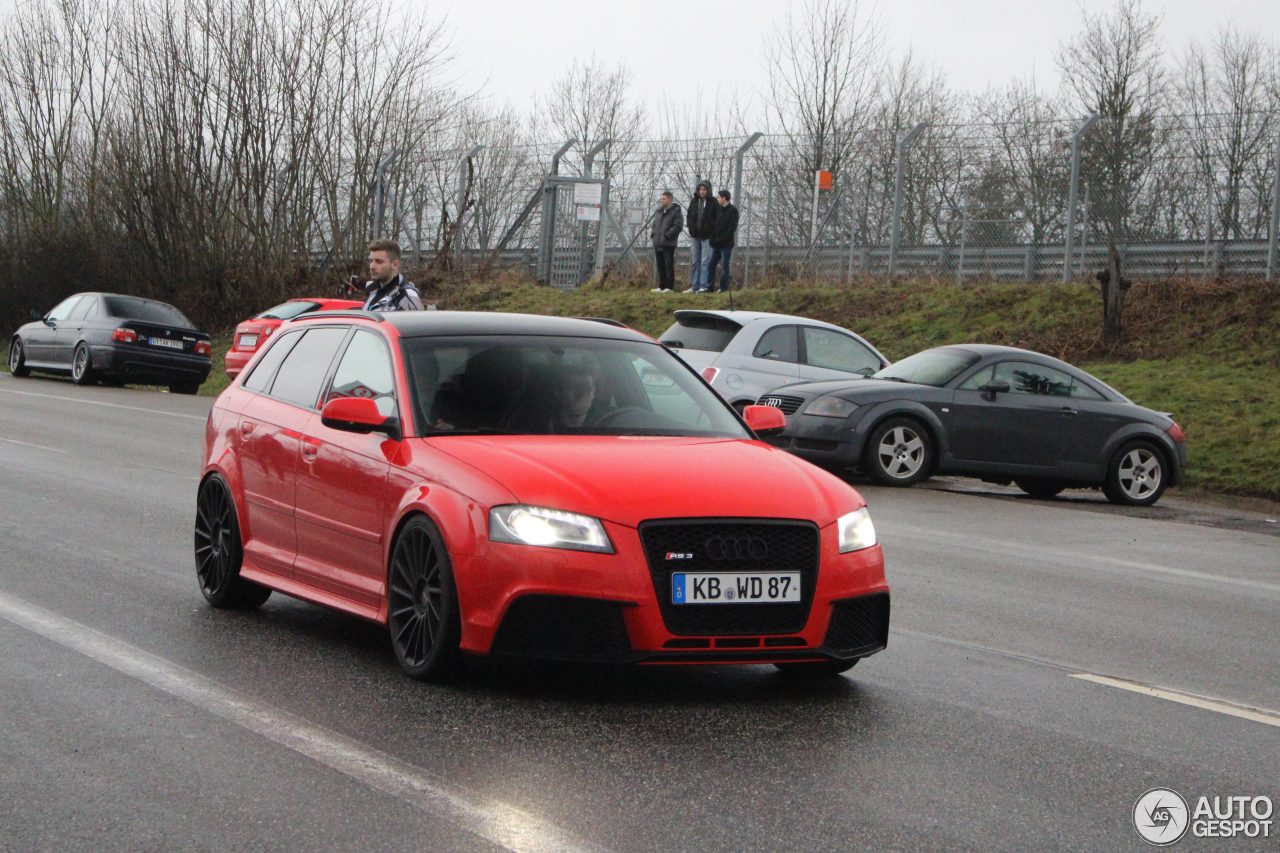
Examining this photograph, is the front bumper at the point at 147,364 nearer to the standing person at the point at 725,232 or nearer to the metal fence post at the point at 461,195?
the standing person at the point at 725,232

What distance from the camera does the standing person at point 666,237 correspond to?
3164 cm

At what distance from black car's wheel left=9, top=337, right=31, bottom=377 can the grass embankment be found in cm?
349

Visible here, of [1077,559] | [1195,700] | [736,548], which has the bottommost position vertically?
[1077,559]

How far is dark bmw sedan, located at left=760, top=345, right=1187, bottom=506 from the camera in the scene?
1670cm

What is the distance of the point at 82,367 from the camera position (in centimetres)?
3023

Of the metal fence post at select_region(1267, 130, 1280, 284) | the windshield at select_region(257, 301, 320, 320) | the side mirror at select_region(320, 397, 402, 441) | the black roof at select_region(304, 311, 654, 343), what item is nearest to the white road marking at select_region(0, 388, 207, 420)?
the windshield at select_region(257, 301, 320, 320)

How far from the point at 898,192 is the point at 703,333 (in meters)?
11.5

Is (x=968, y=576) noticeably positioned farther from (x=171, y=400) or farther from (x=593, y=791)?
(x=171, y=400)

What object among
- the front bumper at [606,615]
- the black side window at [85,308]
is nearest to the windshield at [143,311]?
the black side window at [85,308]

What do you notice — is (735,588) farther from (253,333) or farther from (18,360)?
(18,360)

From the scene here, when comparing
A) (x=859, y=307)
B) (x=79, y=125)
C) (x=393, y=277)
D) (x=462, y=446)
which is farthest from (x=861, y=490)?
(x=79, y=125)

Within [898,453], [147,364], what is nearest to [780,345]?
[898,453]

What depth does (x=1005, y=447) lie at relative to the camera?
1705 cm

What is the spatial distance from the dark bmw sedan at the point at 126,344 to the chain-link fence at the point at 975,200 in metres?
9.73
